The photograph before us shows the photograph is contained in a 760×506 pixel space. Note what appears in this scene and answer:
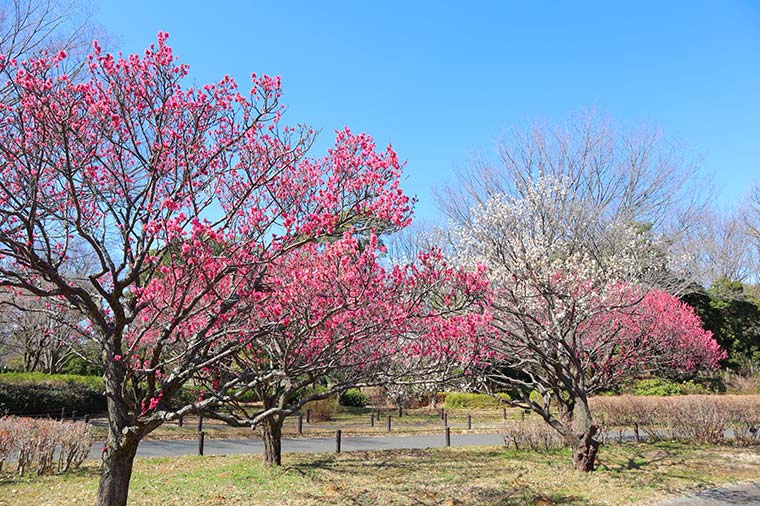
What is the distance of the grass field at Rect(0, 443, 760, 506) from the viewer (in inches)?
295

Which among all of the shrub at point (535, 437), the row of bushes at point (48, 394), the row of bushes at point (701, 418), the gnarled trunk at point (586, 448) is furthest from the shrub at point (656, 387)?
the row of bushes at point (48, 394)

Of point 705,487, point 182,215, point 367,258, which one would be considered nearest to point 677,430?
point 705,487

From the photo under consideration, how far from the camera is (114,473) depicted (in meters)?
5.35

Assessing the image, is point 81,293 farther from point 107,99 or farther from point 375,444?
point 375,444

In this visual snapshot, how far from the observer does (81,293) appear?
4.98 meters

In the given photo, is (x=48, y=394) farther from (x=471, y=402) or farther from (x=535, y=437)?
(x=471, y=402)

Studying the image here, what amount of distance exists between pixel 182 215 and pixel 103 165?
4.46 ft

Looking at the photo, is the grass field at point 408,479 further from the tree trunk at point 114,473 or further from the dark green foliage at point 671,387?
the dark green foliage at point 671,387

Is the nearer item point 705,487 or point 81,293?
point 81,293

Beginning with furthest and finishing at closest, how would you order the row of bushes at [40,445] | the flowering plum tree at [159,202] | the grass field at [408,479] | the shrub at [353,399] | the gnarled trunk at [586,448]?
the shrub at [353,399], the gnarled trunk at [586,448], the row of bushes at [40,445], the grass field at [408,479], the flowering plum tree at [159,202]

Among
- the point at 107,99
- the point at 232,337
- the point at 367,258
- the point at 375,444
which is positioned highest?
the point at 107,99

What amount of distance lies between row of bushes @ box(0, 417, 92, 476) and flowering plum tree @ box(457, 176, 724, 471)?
7.60 meters

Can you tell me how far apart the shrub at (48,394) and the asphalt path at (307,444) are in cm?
588

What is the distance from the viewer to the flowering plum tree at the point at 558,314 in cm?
929
